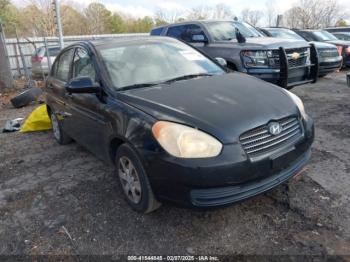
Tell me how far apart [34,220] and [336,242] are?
2.69 metres

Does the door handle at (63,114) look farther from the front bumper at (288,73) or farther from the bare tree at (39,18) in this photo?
the bare tree at (39,18)

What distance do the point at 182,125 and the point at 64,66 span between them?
2820mm

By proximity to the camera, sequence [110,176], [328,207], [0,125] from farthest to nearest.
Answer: [0,125], [110,176], [328,207]

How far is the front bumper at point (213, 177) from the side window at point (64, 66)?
8.06 feet

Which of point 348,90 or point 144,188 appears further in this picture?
point 348,90

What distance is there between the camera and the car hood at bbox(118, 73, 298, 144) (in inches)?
97.7

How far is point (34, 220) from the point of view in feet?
10.2

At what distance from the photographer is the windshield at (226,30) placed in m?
7.19

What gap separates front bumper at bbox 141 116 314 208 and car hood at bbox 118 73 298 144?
0.60 ft

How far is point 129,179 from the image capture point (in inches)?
117

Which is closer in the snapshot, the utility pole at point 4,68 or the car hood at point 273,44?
the car hood at point 273,44

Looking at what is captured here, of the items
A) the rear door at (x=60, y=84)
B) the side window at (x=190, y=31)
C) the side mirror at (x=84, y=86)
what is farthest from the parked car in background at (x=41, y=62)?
the side mirror at (x=84, y=86)

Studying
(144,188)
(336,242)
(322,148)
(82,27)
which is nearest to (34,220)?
(144,188)

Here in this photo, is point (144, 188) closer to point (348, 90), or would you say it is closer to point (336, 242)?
point (336, 242)
